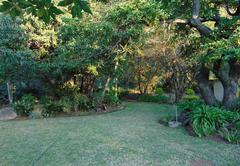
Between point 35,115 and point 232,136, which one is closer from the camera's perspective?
point 232,136

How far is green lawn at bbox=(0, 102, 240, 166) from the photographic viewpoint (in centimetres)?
316

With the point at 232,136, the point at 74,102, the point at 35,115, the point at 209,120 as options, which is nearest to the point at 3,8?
the point at 232,136

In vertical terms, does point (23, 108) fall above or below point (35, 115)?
above

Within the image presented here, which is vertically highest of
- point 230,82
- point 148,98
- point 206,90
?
point 230,82

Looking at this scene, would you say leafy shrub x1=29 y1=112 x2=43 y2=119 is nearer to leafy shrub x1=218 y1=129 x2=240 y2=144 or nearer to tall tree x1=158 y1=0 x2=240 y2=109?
tall tree x1=158 y1=0 x2=240 y2=109

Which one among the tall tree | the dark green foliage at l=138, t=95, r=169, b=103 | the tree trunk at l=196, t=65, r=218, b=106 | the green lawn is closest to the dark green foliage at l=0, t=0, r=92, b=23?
the green lawn

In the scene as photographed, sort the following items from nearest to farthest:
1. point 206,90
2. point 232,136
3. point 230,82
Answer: point 232,136
point 230,82
point 206,90

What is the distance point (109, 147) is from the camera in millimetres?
3754

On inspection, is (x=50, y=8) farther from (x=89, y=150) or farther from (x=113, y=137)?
(x=113, y=137)

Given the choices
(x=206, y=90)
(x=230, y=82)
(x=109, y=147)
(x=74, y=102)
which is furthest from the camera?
(x=74, y=102)

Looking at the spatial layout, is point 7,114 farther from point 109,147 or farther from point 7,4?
point 7,4

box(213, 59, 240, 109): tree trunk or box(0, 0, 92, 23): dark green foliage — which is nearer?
box(0, 0, 92, 23): dark green foliage

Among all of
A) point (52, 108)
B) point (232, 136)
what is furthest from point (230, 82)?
point (52, 108)

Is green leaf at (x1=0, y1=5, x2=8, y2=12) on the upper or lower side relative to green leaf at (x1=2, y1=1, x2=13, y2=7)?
lower
